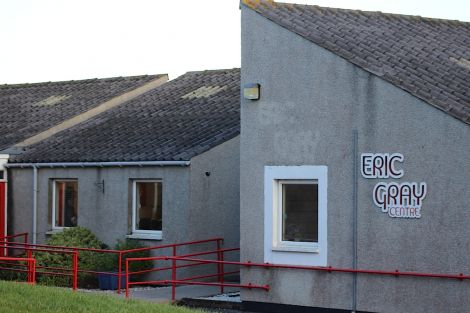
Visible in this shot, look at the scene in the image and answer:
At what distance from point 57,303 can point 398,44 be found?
8.38 metres

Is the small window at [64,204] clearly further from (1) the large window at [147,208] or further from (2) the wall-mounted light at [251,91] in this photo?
(2) the wall-mounted light at [251,91]

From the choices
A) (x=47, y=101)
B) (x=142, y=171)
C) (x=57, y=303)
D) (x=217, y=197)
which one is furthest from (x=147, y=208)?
(x=47, y=101)

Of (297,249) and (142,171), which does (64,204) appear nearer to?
→ (142,171)

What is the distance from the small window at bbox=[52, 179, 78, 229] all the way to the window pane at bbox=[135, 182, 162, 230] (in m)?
2.38

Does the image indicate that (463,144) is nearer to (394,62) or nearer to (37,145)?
(394,62)

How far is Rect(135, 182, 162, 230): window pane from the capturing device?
2428 cm

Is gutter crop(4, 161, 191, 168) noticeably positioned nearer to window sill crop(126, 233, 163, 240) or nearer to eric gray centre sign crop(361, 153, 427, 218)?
window sill crop(126, 233, 163, 240)

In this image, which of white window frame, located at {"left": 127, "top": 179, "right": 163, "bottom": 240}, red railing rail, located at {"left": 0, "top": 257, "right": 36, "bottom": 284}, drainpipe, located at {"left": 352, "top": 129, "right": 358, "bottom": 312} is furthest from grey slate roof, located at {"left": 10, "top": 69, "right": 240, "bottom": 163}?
drainpipe, located at {"left": 352, "top": 129, "right": 358, "bottom": 312}

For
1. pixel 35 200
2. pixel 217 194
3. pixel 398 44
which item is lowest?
pixel 35 200

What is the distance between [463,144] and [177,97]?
46.3 feet

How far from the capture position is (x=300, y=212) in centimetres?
1838

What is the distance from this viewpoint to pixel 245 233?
18.9m

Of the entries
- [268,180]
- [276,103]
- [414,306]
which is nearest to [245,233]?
[268,180]

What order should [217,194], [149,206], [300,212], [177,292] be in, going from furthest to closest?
[149,206] → [217,194] → [177,292] → [300,212]
